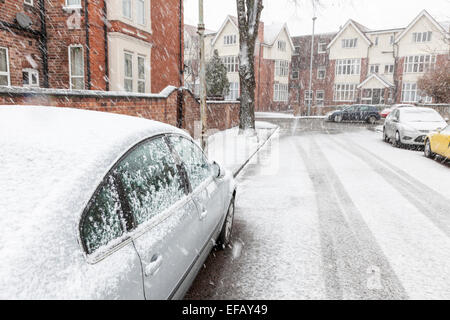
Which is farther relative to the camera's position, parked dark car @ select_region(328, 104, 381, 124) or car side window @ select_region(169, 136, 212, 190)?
parked dark car @ select_region(328, 104, 381, 124)

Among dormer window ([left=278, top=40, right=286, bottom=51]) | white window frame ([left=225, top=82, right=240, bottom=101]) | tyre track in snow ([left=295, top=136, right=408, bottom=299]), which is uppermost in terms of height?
dormer window ([left=278, top=40, right=286, bottom=51])

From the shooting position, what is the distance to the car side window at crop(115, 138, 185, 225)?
2.07 meters

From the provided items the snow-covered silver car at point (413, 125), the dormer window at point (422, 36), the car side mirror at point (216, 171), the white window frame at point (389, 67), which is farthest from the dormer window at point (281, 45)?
the car side mirror at point (216, 171)

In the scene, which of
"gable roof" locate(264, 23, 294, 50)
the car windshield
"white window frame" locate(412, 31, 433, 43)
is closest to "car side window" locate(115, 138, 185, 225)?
the car windshield

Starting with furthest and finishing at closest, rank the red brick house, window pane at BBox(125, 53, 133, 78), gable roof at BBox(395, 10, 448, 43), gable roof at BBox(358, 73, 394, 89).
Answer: gable roof at BBox(358, 73, 394, 89)
gable roof at BBox(395, 10, 448, 43)
window pane at BBox(125, 53, 133, 78)
the red brick house

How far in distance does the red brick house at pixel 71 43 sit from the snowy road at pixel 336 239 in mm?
7551

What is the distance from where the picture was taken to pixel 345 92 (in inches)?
1908

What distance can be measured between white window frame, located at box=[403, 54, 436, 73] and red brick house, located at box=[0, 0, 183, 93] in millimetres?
40388

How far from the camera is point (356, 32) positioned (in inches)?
1844

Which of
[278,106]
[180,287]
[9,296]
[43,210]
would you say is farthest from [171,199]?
[278,106]

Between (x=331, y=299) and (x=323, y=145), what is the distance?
1207 cm

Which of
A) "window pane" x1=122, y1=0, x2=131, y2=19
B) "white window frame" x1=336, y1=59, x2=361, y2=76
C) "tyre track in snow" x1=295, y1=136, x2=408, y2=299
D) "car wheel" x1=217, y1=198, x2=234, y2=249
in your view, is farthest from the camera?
"white window frame" x1=336, y1=59, x2=361, y2=76

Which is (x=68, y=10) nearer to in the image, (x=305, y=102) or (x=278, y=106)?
(x=278, y=106)

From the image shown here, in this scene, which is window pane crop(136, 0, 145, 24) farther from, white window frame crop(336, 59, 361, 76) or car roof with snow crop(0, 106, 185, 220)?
white window frame crop(336, 59, 361, 76)
